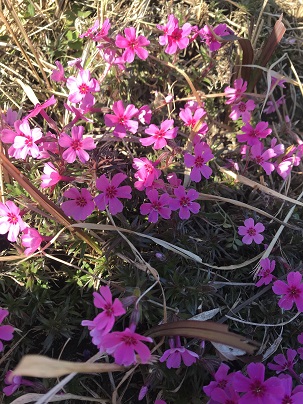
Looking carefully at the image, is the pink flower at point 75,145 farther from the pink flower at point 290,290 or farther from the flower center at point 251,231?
the pink flower at point 290,290

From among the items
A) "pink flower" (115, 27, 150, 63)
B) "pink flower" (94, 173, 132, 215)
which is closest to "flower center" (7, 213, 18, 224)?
"pink flower" (94, 173, 132, 215)

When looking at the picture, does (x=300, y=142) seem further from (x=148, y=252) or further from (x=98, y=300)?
(x=98, y=300)

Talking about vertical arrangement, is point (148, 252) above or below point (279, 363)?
above

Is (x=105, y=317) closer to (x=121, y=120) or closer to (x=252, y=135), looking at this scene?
(x=121, y=120)

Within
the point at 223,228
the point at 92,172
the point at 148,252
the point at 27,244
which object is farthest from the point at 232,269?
the point at 27,244

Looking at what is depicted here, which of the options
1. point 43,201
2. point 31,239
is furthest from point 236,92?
point 31,239

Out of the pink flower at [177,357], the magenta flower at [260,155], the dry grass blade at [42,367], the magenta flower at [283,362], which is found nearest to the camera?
the dry grass blade at [42,367]

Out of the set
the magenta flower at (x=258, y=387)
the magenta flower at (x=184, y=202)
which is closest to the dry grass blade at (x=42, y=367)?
the magenta flower at (x=258, y=387)
